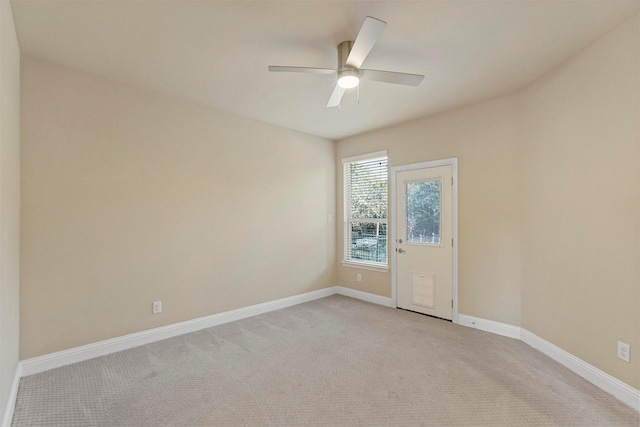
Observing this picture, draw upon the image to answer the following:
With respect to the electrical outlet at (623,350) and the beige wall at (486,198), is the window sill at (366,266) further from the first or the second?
the electrical outlet at (623,350)

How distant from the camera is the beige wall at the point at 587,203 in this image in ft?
6.84

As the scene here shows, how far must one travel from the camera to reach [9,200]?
78.9 inches

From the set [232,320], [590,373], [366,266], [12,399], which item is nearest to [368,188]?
[366,266]

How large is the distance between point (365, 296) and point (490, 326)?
5.78 ft

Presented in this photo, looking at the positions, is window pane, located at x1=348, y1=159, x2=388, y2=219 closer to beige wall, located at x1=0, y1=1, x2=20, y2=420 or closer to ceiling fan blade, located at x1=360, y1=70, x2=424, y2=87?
ceiling fan blade, located at x1=360, y1=70, x2=424, y2=87

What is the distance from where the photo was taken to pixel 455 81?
291 cm

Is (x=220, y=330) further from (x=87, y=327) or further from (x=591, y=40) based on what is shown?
(x=591, y=40)

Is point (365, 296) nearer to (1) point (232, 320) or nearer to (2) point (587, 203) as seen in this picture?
(1) point (232, 320)

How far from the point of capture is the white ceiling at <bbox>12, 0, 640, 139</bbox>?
6.32 ft

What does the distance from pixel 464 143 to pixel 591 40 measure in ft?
4.78

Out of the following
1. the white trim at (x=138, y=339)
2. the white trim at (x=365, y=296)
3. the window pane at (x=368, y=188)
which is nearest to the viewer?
the white trim at (x=138, y=339)

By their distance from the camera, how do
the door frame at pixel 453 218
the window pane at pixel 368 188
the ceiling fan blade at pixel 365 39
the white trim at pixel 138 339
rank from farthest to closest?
the window pane at pixel 368 188 → the door frame at pixel 453 218 → the white trim at pixel 138 339 → the ceiling fan blade at pixel 365 39

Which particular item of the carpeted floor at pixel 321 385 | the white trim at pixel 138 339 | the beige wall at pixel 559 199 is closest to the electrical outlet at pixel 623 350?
the beige wall at pixel 559 199

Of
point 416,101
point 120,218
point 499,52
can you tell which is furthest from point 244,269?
point 499,52
